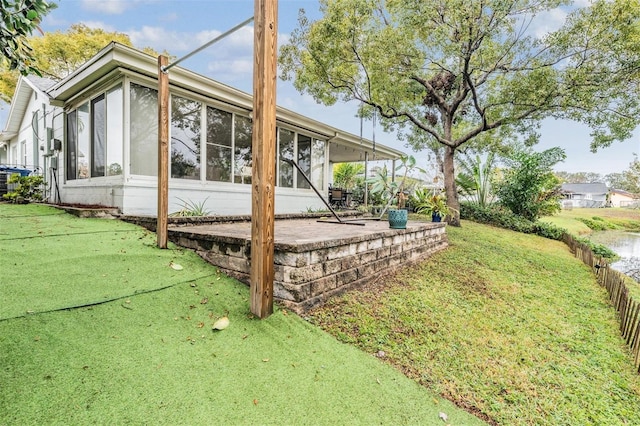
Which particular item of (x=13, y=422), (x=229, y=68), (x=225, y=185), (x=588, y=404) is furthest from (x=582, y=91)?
(x=13, y=422)

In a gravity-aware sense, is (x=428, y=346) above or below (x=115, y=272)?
below

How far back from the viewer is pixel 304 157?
31.6ft

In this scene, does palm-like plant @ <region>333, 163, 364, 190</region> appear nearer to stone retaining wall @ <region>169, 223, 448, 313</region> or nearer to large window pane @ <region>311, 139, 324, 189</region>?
large window pane @ <region>311, 139, 324, 189</region>

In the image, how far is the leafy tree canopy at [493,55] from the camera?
761 cm

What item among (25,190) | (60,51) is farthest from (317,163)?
(60,51)

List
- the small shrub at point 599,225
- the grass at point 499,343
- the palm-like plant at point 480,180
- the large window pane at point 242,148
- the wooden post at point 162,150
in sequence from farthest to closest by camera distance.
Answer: the small shrub at point 599,225 → the palm-like plant at point 480,180 → the large window pane at point 242,148 → the wooden post at point 162,150 → the grass at point 499,343

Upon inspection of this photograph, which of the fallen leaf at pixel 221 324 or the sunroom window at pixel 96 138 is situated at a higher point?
the sunroom window at pixel 96 138

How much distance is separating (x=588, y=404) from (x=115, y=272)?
4.02 metres

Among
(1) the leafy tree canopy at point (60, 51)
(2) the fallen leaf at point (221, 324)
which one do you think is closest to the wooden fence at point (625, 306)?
(2) the fallen leaf at point (221, 324)

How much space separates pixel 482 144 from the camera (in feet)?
44.4

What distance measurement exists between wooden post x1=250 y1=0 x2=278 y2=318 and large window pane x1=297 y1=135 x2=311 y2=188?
6.76 m

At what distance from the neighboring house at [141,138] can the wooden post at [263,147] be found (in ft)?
11.7

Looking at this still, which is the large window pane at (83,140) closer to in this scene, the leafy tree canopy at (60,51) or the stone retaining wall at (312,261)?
the stone retaining wall at (312,261)

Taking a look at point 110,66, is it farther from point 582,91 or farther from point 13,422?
point 582,91
